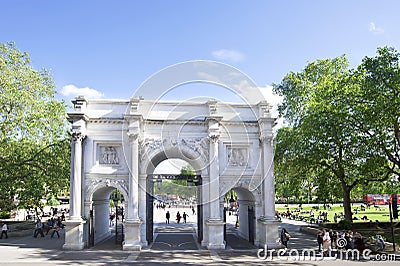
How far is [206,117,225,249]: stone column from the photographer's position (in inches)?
774

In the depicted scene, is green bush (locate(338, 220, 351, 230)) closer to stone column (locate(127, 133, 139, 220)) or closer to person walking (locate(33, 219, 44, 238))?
stone column (locate(127, 133, 139, 220))

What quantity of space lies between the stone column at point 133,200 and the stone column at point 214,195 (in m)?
4.01

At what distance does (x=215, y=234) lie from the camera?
64.7ft

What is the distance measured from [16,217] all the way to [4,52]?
20.2 metres

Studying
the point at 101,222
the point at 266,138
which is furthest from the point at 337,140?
the point at 101,222

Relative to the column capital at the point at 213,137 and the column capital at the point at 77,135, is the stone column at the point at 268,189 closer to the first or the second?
the column capital at the point at 213,137

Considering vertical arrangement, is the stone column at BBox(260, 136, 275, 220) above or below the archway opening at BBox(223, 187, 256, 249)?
above

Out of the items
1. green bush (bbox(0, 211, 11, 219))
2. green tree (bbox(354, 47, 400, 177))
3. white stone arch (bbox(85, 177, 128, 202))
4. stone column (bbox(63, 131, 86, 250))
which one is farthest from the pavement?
green bush (bbox(0, 211, 11, 219))

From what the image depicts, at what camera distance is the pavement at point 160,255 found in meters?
16.0

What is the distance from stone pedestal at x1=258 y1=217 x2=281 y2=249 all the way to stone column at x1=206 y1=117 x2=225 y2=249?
2.41m

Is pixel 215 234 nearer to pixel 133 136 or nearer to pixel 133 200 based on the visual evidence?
pixel 133 200

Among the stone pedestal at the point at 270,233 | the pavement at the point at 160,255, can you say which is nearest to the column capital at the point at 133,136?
the pavement at the point at 160,255

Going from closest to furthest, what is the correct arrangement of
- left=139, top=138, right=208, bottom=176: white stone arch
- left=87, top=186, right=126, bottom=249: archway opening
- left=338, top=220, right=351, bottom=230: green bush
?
left=87, top=186, right=126, bottom=249: archway opening < left=139, top=138, right=208, bottom=176: white stone arch < left=338, top=220, right=351, bottom=230: green bush
